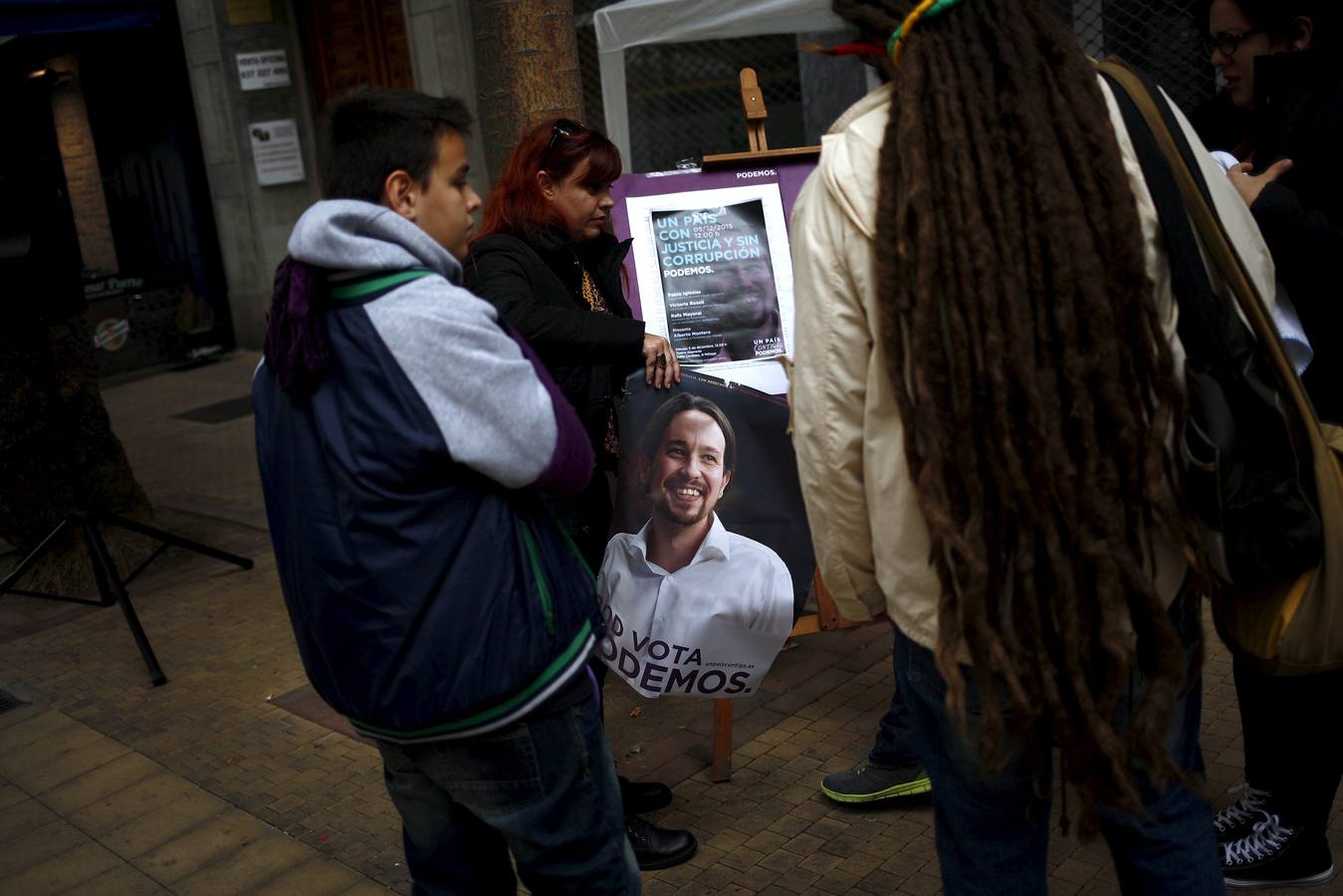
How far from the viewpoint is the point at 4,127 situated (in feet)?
17.5

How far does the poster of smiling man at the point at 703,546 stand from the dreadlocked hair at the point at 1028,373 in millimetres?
1400

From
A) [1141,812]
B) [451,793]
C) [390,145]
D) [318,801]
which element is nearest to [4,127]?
[318,801]

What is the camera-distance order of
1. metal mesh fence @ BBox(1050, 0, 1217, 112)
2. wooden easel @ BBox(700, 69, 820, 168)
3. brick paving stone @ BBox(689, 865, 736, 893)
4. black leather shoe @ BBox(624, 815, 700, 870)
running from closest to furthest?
brick paving stone @ BBox(689, 865, 736, 893) → black leather shoe @ BBox(624, 815, 700, 870) → wooden easel @ BBox(700, 69, 820, 168) → metal mesh fence @ BBox(1050, 0, 1217, 112)

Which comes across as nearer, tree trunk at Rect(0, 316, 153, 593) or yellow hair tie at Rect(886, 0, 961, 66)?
yellow hair tie at Rect(886, 0, 961, 66)

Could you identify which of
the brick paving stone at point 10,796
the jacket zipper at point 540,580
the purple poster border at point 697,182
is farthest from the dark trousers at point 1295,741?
the brick paving stone at point 10,796

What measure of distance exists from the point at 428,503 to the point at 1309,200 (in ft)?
5.91

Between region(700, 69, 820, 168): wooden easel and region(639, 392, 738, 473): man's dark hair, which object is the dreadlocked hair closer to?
region(639, 392, 738, 473): man's dark hair

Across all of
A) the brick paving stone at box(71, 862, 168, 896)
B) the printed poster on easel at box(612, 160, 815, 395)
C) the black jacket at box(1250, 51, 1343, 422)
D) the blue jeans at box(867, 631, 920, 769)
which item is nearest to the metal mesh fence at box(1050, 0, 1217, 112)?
the printed poster on easel at box(612, 160, 815, 395)

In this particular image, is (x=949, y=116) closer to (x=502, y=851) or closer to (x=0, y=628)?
(x=502, y=851)

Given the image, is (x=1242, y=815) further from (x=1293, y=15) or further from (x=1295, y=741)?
(x=1293, y=15)

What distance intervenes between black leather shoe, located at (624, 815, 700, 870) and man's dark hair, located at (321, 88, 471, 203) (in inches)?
69.3

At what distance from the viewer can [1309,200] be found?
2463mm

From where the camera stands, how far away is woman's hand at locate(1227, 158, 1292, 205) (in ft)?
7.74

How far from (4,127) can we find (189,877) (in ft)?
11.7
